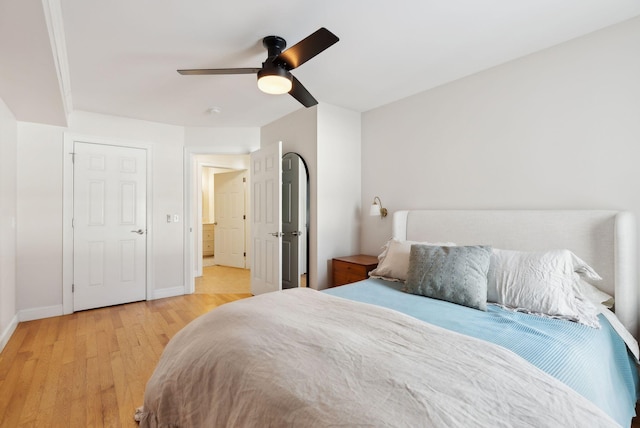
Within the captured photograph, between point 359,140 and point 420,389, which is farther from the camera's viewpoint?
point 359,140

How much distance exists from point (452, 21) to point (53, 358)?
389cm

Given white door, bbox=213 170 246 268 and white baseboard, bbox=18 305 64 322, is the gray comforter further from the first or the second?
white door, bbox=213 170 246 268

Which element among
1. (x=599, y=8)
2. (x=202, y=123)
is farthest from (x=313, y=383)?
(x=202, y=123)

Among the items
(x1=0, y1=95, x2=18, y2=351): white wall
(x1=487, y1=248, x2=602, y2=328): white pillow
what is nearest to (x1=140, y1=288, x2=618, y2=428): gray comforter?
(x1=487, y1=248, x2=602, y2=328): white pillow

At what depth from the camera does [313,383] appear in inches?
38.3

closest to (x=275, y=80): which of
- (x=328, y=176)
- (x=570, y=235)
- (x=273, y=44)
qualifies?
(x=273, y=44)

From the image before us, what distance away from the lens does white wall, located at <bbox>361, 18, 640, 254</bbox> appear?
6.48ft

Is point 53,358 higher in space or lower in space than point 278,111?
lower

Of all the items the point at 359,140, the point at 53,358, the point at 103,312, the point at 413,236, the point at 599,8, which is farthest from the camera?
the point at 359,140

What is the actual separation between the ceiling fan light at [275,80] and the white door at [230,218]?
4.15m

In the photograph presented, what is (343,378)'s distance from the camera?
38.5 inches

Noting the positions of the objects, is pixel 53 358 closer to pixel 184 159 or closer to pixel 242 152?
pixel 184 159

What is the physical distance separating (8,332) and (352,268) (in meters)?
3.30

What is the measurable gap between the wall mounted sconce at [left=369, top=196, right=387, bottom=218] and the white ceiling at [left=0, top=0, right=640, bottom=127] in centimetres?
119
